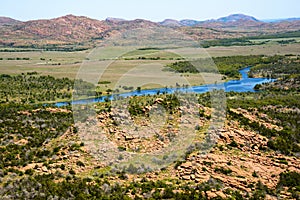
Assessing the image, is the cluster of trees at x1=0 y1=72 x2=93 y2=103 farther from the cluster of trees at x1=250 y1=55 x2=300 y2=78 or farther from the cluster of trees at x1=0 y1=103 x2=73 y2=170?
the cluster of trees at x1=250 y1=55 x2=300 y2=78

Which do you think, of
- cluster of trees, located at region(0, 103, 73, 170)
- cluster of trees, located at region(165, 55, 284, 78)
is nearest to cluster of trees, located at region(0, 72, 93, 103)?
cluster of trees, located at region(0, 103, 73, 170)

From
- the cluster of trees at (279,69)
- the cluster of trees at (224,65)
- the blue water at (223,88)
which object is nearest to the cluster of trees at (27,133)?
the blue water at (223,88)

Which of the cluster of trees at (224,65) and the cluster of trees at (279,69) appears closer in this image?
the cluster of trees at (279,69)

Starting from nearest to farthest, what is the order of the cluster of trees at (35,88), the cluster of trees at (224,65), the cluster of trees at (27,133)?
the cluster of trees at (27,133) < the cluster of trees at (35,88) < the cluster of trees at (224,65)

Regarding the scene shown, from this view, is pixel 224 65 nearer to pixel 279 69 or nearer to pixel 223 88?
pixel 279 69

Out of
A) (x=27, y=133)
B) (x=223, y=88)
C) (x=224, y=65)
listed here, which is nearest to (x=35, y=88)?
(x=223, y=88)

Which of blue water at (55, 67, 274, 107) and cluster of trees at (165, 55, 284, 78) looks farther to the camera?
cluster of trees at (165, 55, 284, 78)

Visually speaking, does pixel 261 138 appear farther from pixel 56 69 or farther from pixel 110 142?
pixel 56 69

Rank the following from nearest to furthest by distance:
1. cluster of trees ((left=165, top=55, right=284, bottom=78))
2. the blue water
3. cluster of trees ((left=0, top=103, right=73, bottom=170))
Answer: cluster of trees ((left=0, top=103, right=73, bottom=170)), the blue water, cluster of trees ((left=165, top=55, right=284, bottom=78))

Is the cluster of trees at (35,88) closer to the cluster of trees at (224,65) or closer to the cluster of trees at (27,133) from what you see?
the cluster of trees at (27,133)

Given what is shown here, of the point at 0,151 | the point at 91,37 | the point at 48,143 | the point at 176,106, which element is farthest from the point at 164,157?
the point at 91,37

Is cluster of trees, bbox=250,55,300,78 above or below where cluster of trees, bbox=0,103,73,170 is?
above
